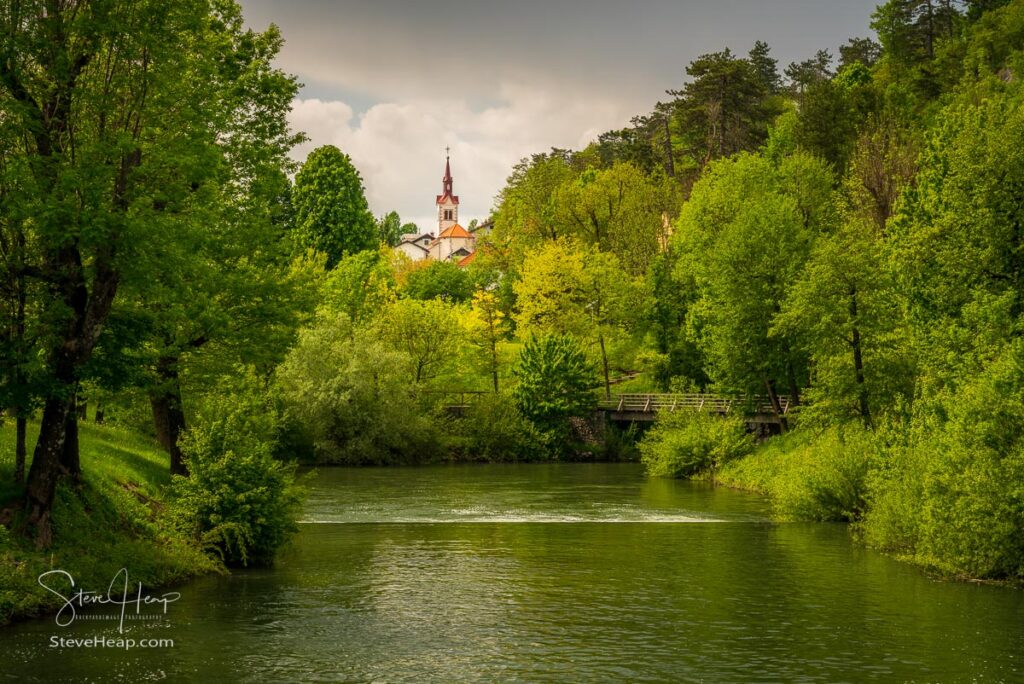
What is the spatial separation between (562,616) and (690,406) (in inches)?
1720

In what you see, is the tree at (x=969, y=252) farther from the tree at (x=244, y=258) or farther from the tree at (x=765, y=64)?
the tree at (x=765, y=64)

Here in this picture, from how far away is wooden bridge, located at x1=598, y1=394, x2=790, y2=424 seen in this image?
2436 inches

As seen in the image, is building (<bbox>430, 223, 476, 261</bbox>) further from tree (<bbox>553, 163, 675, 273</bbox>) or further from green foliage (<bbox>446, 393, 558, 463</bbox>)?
green foliage (<bbox>446, 393, 558, 463</bbox>)

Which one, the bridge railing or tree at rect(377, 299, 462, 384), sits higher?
tree at rect(377, 299, 462, 384)

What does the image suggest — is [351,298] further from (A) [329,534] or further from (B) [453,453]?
(A) [329,534]

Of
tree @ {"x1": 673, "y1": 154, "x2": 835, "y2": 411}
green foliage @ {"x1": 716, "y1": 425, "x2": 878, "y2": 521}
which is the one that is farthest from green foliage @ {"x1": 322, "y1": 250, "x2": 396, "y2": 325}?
green foliage @ {"x1": 716, "y1": 425, "x2": 878, "y2": 521}

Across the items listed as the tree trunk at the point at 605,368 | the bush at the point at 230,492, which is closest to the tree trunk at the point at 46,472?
the bush at the point at 230,492

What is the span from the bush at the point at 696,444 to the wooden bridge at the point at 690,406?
4.50 ft

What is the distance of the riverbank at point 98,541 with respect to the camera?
21.8m

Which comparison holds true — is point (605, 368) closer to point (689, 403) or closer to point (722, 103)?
point (689, 403)

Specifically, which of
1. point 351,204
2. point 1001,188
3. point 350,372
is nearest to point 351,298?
point 350,372

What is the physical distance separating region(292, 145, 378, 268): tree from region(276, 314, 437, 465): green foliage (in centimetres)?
3951

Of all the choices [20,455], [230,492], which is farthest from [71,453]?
[230,492]

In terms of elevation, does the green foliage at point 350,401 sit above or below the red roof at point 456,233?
below
